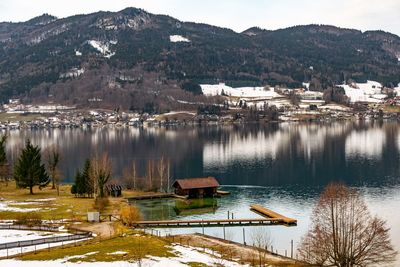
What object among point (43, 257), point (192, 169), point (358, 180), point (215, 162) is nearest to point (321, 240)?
point (43, 257)

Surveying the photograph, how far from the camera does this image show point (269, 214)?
10062cm

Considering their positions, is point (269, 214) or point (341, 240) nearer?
point (341, 240)

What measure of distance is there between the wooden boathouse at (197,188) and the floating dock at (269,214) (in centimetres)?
1668

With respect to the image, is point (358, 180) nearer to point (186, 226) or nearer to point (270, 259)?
point (186, 226)

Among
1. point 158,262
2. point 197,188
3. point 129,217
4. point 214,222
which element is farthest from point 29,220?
point 197,188

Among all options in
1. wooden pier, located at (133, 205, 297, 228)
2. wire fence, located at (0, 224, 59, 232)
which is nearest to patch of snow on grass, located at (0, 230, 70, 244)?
wire fence, located at (0, 224, 59, 232)

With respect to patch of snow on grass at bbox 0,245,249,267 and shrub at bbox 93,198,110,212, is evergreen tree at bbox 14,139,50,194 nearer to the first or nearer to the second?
shrub at bbox 93,198,110,212

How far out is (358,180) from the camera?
14475cm

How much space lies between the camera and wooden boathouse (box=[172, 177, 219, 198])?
12300cm

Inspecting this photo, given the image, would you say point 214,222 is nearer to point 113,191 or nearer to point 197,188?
point 197,188

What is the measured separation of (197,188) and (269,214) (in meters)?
26.8

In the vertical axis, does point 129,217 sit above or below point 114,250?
below

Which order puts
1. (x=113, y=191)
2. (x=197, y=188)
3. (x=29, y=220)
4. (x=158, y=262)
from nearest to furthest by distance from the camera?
1. (x=158, y=262)
2. (x=29, y=220)
3. (x=113, y=191)
4. (x=197, y=188)

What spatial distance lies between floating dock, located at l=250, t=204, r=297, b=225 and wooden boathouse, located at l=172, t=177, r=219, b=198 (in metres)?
16.7
